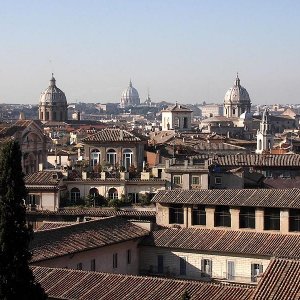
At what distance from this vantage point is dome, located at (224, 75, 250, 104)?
153000mm

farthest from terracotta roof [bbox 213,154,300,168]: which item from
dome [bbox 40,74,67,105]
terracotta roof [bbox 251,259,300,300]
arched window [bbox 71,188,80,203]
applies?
dome [bbox 40,74,67,105]

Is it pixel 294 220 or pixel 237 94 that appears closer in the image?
pixel 294 220

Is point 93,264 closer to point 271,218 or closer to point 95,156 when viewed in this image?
point 271,218

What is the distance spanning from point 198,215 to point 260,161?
1498cm

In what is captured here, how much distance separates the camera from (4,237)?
2072 cm

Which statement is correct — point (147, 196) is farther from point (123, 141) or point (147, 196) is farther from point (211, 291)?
point (211, 291)

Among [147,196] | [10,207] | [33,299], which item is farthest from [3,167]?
[147,196]

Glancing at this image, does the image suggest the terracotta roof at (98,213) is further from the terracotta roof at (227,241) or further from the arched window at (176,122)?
the arched window at (176,122)

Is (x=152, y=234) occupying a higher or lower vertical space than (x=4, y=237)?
lower

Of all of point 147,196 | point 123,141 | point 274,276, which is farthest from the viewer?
point 123,141

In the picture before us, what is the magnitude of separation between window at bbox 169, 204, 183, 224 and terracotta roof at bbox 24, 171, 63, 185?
8608 mm

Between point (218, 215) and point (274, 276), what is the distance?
11.0m

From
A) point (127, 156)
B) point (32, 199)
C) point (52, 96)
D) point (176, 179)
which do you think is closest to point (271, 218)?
point (176, 179)

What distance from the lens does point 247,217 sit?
32531 mm
